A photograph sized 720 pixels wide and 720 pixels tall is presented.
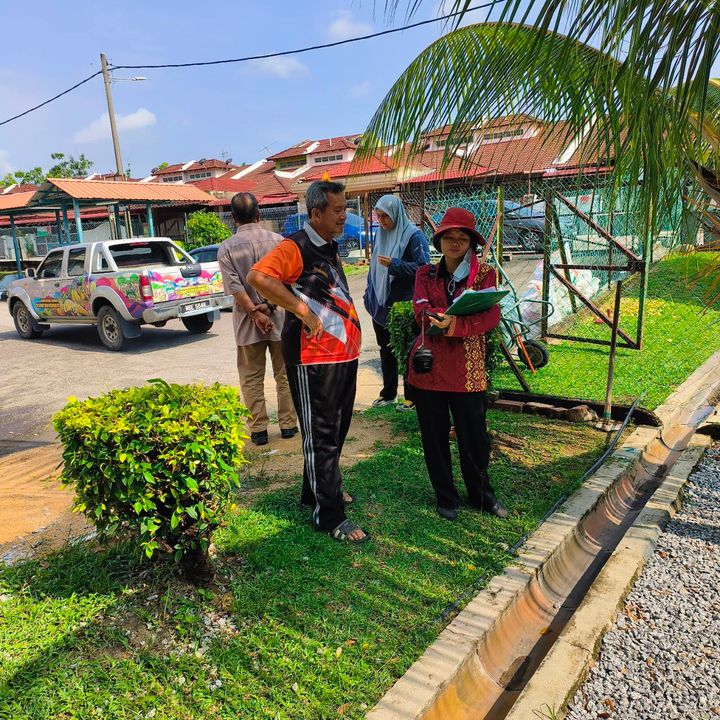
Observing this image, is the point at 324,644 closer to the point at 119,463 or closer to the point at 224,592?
the point at 224,592

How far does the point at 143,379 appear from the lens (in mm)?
7668

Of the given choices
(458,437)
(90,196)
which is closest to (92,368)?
(458,437)

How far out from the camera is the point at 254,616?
2.77 metres

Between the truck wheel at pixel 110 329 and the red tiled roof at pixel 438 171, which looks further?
the truck wheel at pixel 110 329

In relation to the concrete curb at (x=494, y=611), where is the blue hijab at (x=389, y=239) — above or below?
above

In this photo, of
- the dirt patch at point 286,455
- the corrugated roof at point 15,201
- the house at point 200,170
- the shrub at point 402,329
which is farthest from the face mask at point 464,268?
the house at point 200,170

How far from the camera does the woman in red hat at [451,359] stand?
3.37 m

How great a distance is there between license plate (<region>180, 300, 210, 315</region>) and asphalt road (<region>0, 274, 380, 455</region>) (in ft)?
1.76

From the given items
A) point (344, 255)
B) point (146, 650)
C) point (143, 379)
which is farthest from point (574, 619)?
point (344, 255)

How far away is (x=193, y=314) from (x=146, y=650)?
7771 millimetres

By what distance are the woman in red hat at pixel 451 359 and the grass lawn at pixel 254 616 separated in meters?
0.40

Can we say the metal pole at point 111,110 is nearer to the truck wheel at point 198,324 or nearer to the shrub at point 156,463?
the truck wheel at point 198,324

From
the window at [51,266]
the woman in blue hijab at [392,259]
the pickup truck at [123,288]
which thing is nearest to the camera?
the woman in blue hijab at [392,259]

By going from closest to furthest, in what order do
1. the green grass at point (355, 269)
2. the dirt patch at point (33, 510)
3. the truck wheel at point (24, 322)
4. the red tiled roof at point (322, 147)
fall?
the dirt patch at point (33, 510) → the truck wheel at point (24, 322) → the green grass at point (355, 269) → the red tiled roof at point (322, 147)
